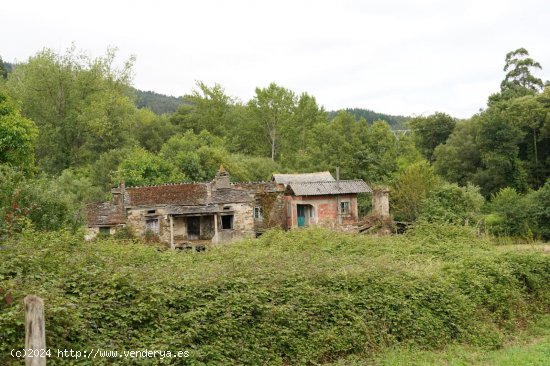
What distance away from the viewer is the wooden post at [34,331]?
582 centimetres

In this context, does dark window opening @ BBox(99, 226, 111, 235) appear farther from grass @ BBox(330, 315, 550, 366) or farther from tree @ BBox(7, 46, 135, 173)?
grass @ BBox(330, 315, 550, 366)

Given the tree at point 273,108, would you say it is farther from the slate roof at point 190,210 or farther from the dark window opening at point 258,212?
the slate roof at point 190,210

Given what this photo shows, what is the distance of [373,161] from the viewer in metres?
40.0

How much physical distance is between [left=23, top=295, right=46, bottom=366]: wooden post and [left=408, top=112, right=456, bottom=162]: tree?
46952 millimetres

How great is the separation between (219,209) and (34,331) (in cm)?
2167

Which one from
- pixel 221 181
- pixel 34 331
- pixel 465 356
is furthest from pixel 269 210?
pixel 34 331

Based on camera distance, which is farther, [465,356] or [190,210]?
[190,210]

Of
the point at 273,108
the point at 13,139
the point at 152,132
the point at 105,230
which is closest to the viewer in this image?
the point at 13,139

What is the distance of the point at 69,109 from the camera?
38938 mm

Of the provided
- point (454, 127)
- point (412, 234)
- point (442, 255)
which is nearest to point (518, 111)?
point (454, 127)

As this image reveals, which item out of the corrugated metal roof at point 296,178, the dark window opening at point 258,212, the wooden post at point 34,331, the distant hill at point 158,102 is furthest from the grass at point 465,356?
the distant hill at point 158,102

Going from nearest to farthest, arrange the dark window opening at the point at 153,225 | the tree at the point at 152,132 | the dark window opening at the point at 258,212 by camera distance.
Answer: the dark window opening at the point at 153,225 → the dark window opening at the point at 258,212 → the tree at the point at 152,132

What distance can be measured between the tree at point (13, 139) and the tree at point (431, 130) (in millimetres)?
37194

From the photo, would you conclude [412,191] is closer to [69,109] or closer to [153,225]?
[153,225]
